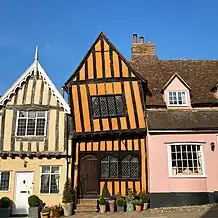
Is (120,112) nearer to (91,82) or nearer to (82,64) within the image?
(91,82)

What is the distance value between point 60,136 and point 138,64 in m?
7.50

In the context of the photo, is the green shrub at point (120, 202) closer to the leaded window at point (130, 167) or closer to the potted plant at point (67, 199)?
the leaded window at point (130, 167)

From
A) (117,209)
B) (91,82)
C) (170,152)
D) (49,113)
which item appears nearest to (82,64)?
(91,82)

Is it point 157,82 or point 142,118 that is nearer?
point 142,118

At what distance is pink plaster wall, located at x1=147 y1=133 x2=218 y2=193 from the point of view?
42.3ft

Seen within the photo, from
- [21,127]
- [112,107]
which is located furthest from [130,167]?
[21,127]

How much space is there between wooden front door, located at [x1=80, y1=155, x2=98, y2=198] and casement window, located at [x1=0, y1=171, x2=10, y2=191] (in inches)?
143

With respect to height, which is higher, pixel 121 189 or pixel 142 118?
pixel 142 118

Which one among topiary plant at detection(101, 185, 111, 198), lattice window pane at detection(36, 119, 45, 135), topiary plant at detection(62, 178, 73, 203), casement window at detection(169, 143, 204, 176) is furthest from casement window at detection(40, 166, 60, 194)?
casement window at detection(169, 143, 204, 176)

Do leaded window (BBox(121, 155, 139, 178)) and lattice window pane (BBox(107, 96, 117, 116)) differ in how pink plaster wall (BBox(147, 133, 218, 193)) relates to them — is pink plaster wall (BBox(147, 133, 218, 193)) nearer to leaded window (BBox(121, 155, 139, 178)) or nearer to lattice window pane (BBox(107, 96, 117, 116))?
leaded window (BBox(121, 155, 139, 178))

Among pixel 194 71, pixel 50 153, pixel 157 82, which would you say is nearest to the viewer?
pixel 50 153

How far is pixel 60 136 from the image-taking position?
14344mm

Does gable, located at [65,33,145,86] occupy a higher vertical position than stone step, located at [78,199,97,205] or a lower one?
higher

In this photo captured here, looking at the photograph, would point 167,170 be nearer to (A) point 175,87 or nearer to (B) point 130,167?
(B) point 130,167
